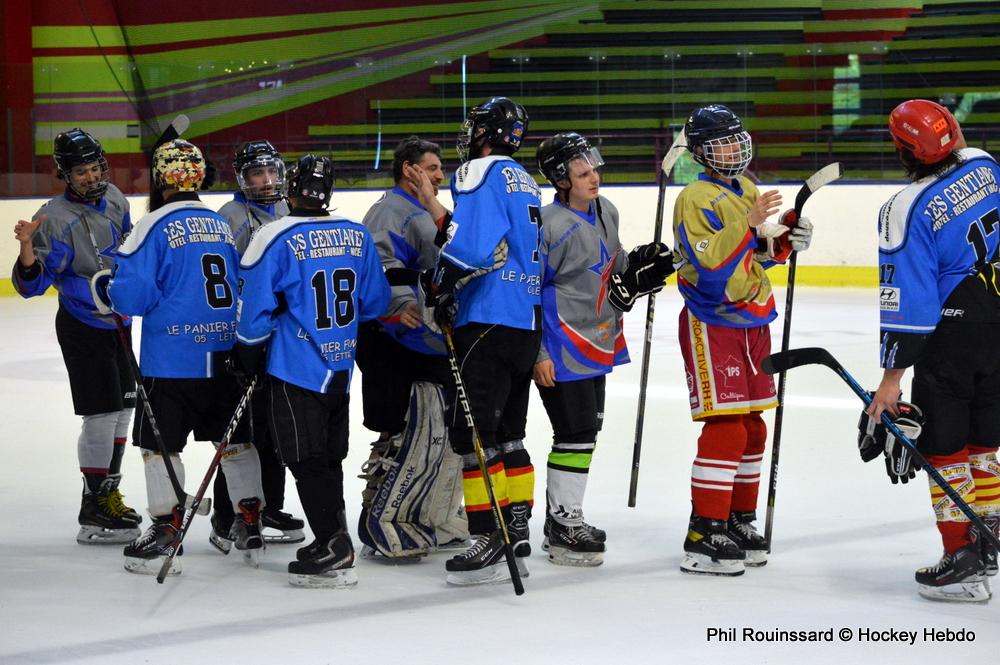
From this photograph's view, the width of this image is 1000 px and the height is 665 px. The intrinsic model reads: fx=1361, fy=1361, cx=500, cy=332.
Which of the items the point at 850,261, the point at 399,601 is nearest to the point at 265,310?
the point at 399,601

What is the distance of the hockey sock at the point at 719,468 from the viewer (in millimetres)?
3650

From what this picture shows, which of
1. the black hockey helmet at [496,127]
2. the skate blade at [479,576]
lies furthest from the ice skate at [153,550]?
the black hockey helmet at [496,127]

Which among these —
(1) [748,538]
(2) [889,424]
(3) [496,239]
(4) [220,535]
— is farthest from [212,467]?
(2) [889,424]

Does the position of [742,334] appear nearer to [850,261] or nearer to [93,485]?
[93,485]

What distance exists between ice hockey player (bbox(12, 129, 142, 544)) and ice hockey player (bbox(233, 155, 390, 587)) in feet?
2.74

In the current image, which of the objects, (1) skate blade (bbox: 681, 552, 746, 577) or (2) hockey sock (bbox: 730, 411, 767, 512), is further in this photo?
(2) hockey sock (bbox: 730, 411, 767, 512)

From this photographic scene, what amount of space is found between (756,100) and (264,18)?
19.7ft

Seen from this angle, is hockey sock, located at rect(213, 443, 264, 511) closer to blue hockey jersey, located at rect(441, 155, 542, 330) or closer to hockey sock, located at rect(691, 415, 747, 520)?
blue hockey jersey, located at rect(441, 155, 542, 330)

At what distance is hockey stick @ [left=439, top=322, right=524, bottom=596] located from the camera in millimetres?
3404

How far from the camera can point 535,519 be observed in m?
4.38

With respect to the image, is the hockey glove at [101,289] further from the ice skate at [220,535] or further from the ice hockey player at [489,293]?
the ice hockey player at [489,293]

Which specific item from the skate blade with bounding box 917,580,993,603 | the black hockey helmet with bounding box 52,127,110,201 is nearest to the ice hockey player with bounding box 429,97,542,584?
A: the skate blade with bounding box 917,580,993,603

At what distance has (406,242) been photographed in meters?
3.97

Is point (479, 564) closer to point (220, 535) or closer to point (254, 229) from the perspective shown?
point (220, 535)
